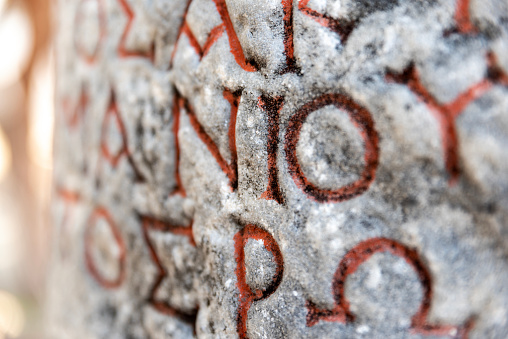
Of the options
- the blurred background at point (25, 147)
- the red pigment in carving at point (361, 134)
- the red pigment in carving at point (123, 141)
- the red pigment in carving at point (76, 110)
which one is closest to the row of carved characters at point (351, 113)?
the red pigment in carving at point (361, 134)

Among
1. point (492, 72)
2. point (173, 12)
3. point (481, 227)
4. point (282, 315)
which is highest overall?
point (173, 12)

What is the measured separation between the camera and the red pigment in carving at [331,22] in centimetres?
41

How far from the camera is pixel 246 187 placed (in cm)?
47

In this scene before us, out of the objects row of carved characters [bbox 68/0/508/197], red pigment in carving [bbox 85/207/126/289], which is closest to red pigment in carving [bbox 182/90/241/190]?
row of carved characters [bbox 68/0/508/197]

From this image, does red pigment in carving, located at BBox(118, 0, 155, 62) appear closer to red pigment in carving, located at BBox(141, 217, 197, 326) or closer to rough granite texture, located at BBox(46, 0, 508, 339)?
rough granite texture, located at BBox(46, 0, 508, 339)

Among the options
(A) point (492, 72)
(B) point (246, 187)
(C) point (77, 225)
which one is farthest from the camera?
Answer: (C) point (77, 225)

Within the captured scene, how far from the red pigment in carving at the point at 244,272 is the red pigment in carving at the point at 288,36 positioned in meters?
0.18

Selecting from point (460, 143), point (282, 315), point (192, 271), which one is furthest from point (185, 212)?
point (460, 143)

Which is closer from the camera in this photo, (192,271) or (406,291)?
(406,291)

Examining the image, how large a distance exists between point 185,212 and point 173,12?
10.4 inches

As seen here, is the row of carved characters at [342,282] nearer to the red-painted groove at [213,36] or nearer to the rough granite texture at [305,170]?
the rough granite texture at [305,170]

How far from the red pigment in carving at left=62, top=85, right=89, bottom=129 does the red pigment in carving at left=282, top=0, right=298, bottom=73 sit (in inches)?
16.5

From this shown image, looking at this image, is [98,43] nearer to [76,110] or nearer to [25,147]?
[76,110]

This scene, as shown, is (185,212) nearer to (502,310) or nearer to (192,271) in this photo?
(192,271)
